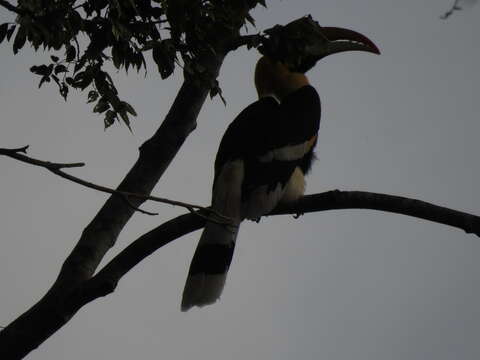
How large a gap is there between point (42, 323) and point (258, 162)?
174 cm

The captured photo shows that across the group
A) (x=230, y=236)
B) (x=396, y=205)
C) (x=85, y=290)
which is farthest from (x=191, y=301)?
(x=396, y=205)

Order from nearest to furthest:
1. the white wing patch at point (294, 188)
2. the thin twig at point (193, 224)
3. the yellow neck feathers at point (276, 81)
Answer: the thin twig at point (193, 224) → the white wing patch at point (294, 188) → the yellow neck feathers at point (276, 81)

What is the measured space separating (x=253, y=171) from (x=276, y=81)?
4.51 ft

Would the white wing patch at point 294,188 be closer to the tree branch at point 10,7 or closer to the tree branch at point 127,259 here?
the tree branch at point 127,259

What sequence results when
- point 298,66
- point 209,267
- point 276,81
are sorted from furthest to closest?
point 298,66 → point 276,81 → point 209,267

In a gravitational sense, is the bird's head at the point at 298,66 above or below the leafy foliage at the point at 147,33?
above

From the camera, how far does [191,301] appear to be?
405 centimetres

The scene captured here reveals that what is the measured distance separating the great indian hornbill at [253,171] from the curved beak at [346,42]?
71 centimetres

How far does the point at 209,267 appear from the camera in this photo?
411 cm

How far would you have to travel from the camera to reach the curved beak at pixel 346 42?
225 inches

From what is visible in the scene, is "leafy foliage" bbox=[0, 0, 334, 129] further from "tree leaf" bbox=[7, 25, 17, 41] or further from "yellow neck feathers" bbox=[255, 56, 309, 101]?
"yellow neck feathers" bbox=[255, 56, 309, 101]

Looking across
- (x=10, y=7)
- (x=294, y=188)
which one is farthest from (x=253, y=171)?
(x=10, y=7)

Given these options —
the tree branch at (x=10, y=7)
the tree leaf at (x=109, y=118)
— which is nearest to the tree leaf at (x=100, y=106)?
the tree leaf at (x=109, y=118)

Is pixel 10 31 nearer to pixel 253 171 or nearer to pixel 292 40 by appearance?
pixel 292 40
